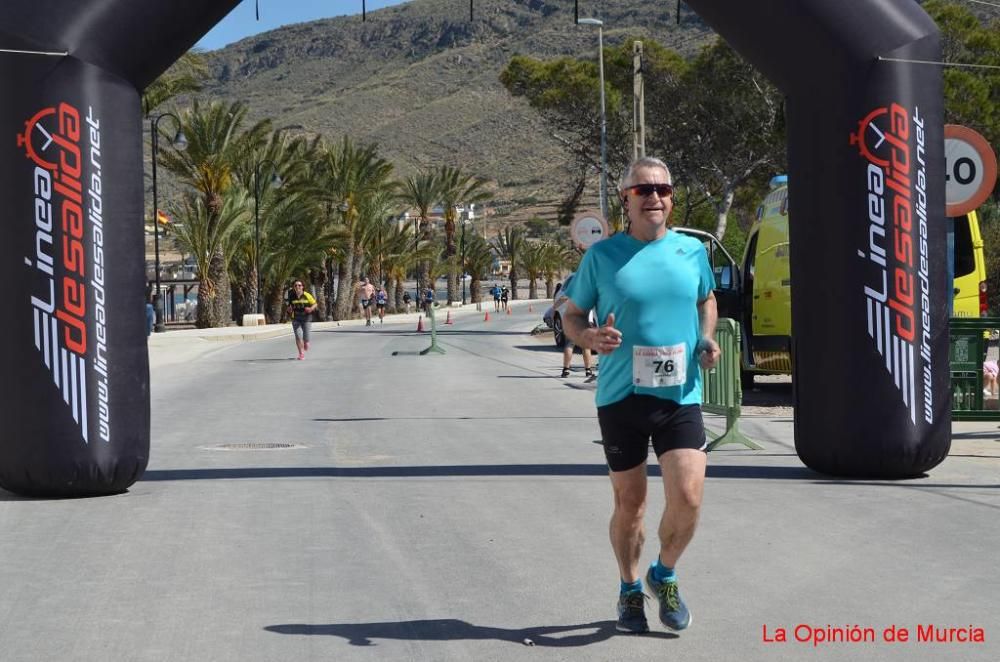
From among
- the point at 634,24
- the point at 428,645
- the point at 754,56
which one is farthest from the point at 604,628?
the point at 634,24

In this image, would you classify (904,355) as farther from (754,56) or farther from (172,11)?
(172,11)

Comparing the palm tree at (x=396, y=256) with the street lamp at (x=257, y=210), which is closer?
the street lamp at (x=257, y=210)

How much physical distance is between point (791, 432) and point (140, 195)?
717 centimetres

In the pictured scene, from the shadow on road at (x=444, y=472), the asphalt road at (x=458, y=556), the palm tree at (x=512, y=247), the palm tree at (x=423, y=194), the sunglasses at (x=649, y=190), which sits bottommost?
the shadow on road at (x=444, y=472)

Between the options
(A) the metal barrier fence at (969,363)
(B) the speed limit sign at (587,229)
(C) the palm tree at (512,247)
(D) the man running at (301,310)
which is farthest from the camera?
(C) the palm tree at (512,247)

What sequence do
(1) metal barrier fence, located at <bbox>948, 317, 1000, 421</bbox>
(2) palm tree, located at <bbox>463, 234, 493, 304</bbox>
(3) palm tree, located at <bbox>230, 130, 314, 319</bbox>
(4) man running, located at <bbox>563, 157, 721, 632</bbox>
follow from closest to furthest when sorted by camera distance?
(4) man running, located at <bbox>563, 157, 721, 632</bbox> → (1) metal barrier fence, located at <bbox>948, 317, 1000, 421</bbox> → (3) palm tree, located at <bbox>230, 130, 314, 319</bbox> → (2) palm tree, located at <bbox>463, 234, 493, 304</bbox>

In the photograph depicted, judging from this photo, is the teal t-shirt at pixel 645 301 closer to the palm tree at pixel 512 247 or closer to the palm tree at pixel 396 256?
the palm tree at pixel 396 256

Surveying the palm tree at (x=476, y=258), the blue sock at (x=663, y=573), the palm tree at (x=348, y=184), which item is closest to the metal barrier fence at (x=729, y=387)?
the blue sock at (x=663, y=573)

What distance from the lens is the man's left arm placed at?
18.1 ft

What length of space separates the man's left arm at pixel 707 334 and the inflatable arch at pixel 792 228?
13.5 feet

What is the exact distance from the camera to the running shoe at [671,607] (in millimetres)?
5547

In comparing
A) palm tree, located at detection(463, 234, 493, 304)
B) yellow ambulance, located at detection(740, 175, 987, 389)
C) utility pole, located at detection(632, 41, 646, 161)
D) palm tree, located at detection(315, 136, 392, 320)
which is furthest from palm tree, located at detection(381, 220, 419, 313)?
yellow ambulance, located at detection(740, 175, 987, 389)

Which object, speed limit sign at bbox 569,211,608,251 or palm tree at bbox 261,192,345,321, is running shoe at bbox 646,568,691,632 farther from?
palm tree at bbox 261,192,345,321

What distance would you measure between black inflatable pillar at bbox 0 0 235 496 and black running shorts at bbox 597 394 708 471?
15.3ft
